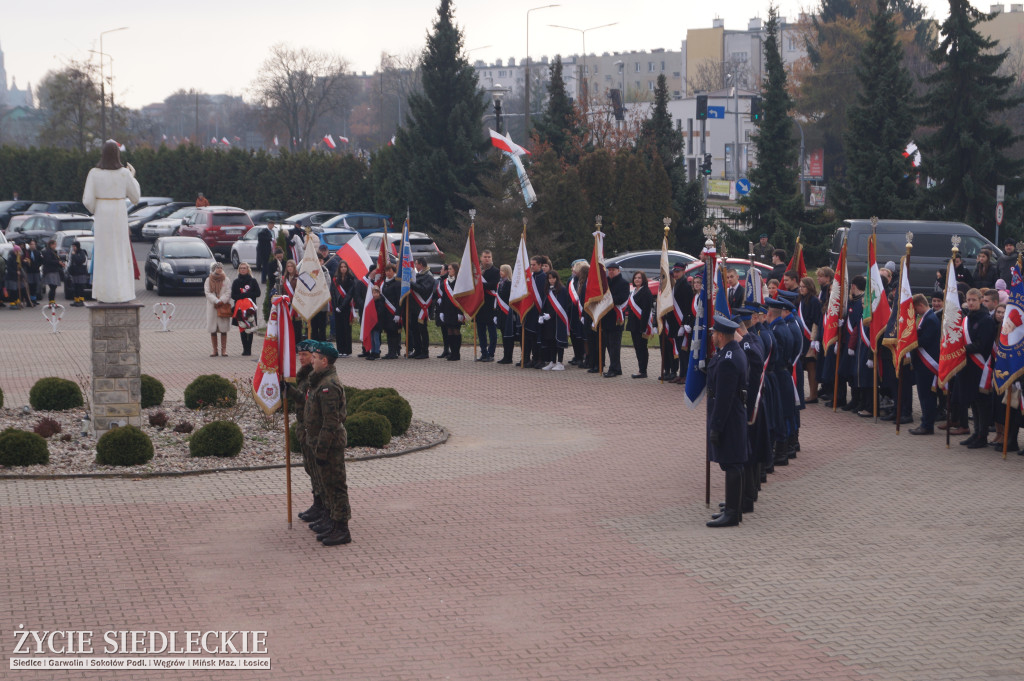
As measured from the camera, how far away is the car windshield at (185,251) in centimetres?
3497

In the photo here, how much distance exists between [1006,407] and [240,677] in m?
10.5

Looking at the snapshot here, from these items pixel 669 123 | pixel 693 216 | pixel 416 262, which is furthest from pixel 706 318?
pixel 669 123

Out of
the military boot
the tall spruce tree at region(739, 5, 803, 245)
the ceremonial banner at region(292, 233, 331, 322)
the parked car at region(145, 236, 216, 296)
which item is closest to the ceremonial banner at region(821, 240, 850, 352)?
the ceremonial banner at region(292, 233, 331, 322)

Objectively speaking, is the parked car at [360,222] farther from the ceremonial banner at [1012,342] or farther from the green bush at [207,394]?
the ceremonial banner at [1012,342]

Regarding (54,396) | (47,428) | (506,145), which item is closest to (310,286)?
(54,396)

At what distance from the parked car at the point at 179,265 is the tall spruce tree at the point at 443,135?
12.4 metres

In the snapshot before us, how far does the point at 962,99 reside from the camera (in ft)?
127

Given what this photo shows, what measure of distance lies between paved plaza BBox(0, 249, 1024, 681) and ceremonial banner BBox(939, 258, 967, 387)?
0.99 m

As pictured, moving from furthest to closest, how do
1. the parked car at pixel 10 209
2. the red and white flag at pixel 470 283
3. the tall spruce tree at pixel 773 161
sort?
the parked car at pixel 10 209
the tall spruce tree at pixel 773 161
the red and white flag at pixel 470 283

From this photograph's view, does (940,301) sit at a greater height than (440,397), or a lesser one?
greater

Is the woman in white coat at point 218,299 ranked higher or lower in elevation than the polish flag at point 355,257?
lower

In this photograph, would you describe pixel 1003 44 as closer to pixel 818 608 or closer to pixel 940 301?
pixel 940 301

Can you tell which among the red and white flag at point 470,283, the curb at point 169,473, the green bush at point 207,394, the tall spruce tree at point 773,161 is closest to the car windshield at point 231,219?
the tall spruce tree at point 773,161

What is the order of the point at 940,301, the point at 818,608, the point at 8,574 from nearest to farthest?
1. the point at 818,608
2. the point at 8,574
3. the point at 940,301
